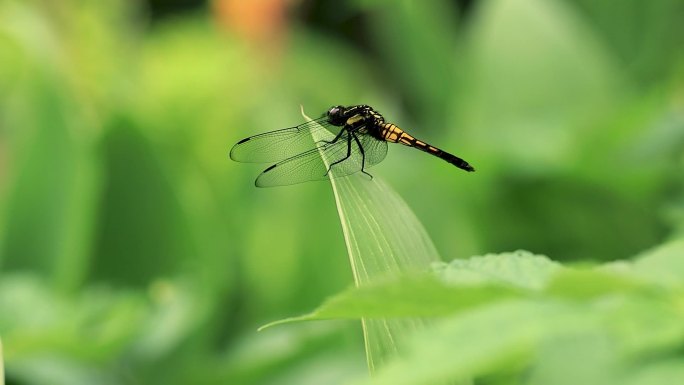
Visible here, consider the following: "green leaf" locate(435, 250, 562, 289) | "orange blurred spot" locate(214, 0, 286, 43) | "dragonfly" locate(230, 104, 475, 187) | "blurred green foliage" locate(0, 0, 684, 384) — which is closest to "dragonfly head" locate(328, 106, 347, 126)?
"dragonfly" locate(230, 104, 475, 187)

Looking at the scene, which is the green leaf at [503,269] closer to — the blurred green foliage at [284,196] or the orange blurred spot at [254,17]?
the blurred green foliage at [284,196]

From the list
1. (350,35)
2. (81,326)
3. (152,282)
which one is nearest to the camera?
(81,326)

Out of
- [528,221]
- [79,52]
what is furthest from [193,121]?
[528,221]

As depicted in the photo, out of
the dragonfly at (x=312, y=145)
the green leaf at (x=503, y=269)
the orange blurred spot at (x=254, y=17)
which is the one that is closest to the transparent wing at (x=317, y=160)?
the dragonfly at (x=312, y=145)

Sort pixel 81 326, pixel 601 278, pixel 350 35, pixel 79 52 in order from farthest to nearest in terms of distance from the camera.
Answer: pixel 350 35, pixel 79 52, pixel 81 326, pixel 601 278

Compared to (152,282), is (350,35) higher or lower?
higher

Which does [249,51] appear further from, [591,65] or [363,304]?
[363,304]

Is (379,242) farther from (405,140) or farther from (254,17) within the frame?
(254,17)
